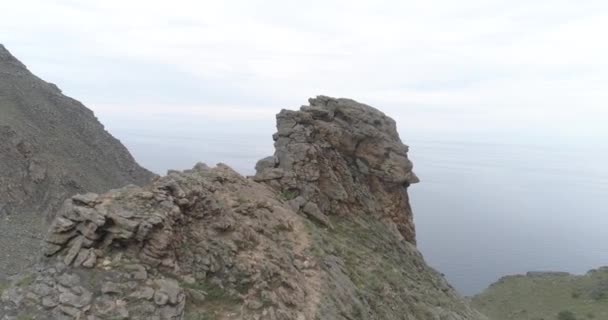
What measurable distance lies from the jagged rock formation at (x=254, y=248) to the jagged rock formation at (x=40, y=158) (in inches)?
914

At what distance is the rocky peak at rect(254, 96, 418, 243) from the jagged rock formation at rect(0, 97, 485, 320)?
0.07 m

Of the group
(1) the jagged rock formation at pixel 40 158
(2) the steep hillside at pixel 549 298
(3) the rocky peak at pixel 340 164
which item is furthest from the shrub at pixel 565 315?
(1) the jagged rock formation at pixel 40 158

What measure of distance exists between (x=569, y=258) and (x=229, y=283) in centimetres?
19303

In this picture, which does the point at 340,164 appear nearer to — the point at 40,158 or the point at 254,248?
the point at 254,248

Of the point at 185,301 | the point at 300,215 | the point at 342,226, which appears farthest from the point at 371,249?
the point at 185,301

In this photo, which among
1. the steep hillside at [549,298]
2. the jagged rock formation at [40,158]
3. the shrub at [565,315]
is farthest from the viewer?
the steep hillside at [549,298]

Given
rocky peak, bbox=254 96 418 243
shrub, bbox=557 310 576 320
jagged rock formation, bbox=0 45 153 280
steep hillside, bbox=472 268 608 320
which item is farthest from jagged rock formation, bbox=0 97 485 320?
steep hillside, bbox=472 268 608 320

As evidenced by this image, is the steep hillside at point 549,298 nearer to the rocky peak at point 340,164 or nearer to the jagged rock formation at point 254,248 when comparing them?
the rocky peak at point 340,164

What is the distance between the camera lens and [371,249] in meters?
21.6

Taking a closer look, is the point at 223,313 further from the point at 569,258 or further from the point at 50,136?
the point at 569,258

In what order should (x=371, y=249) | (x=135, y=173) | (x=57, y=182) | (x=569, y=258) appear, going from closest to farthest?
1. (x=371, y=249)
2. (x=57, y=182)
3. (x=135, y=173)
4. (x=569, y=258)

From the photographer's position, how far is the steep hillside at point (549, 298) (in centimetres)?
4894

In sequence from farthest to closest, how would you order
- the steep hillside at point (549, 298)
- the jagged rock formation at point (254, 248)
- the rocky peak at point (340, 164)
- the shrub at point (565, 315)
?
the steep hillside at point (549, 298) → the shrub at point (565, 315) → the rocky peak at point (340, 164) → the jagged rock formation at point (254, 248)

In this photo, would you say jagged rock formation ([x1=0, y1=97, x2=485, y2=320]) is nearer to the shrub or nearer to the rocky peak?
the rocky peak
